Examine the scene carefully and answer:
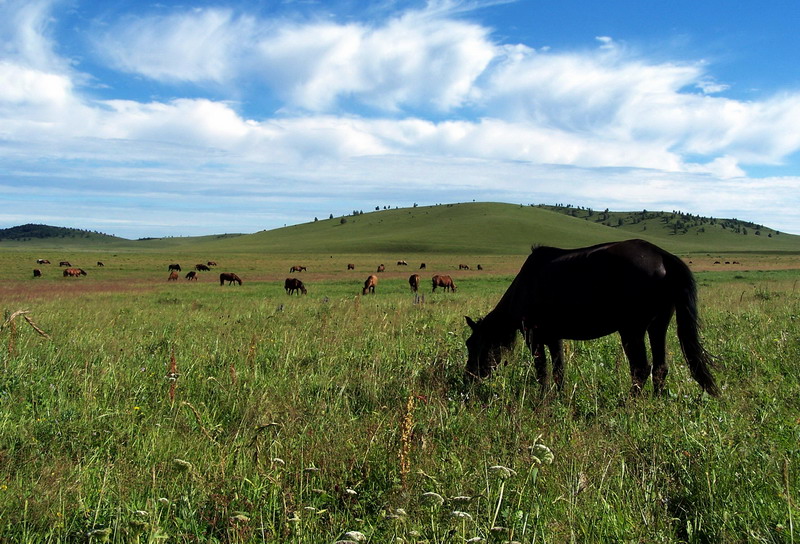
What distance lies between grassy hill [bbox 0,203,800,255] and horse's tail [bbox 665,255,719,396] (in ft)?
365

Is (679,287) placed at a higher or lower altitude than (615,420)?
A: higher

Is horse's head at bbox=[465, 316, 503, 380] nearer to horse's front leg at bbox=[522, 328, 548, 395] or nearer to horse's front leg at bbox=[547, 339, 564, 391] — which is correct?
horse's front leg at bbox=[522, 328, 548, 395]

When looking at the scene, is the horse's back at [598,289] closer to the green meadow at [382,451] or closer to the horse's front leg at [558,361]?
the horse's front leg at [558,361]

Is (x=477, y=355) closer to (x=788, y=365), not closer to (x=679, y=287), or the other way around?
(x=679, y=287)

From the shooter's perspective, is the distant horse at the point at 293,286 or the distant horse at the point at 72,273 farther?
the distant horse at the point at 72,273

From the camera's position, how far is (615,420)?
413cm

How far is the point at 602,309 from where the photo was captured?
5.85 m

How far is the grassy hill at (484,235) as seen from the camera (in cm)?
12938

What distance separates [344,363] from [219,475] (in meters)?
3.22

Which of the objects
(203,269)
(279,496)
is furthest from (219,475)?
(203,269)

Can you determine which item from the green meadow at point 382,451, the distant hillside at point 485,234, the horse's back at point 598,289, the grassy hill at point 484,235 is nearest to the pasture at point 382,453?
the green meadow at point 382,451

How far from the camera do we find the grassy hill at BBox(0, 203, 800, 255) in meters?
129

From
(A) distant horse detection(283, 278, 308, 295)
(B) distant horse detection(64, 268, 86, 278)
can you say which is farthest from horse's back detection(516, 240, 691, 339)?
(B) distant horse detection(64, 268, 86, 278)

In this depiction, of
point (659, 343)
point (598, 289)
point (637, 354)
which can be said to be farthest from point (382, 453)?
point (659, 343)
